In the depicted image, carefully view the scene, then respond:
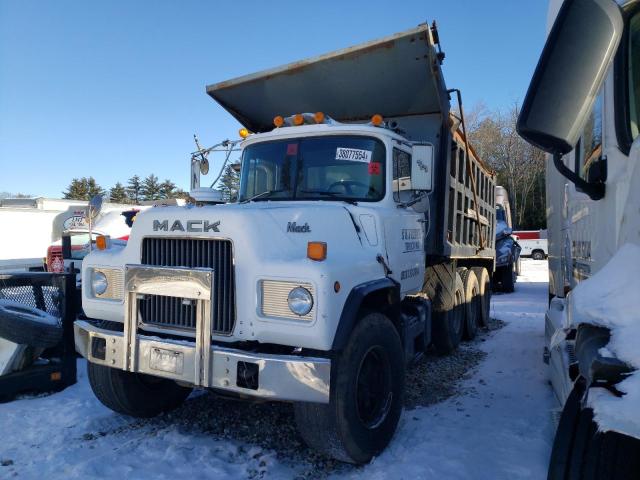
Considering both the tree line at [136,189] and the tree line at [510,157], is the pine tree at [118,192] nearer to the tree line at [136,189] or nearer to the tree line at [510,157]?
the tree line at [136,189]

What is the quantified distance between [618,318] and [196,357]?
2320mm

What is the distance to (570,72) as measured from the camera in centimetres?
170

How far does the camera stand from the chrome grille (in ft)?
10.1

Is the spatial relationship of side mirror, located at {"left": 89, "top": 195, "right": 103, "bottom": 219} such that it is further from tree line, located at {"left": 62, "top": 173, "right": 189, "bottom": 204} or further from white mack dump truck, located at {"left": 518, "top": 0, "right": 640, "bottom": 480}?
tree line, located at {"left": 62, "top": 173, "right": 189, "bottom": 204}

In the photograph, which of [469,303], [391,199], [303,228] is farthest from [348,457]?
[469,303]

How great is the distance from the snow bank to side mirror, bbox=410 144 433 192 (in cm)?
247

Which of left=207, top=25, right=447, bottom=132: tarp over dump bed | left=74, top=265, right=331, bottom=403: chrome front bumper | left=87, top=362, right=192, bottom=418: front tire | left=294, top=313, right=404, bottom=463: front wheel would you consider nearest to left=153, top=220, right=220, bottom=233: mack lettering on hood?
left=74, top=265, right=331, bottom=403: chrome front bumper

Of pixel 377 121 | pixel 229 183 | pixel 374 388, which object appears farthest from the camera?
pixel 229 183

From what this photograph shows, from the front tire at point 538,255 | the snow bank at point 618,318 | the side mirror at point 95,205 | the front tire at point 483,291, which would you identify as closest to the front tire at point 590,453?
the snow bank at point 618,318

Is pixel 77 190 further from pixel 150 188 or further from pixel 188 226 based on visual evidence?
pixel 188 226

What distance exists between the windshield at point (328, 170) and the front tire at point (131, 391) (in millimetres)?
1834

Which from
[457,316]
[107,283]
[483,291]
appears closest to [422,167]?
[107,283]

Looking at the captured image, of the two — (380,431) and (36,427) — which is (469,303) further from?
(36,427)

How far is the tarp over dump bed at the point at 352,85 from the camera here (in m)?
4.70
